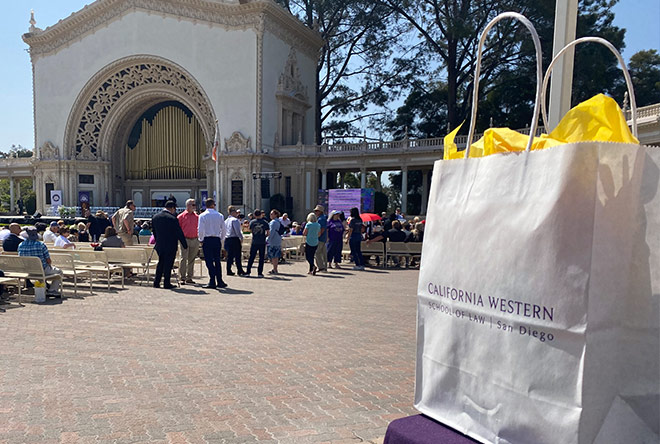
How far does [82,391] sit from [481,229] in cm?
376

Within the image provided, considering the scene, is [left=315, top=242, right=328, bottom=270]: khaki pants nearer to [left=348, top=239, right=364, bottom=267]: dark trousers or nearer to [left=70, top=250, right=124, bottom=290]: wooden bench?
[left=348, top=239, right=364, bottom=267]: dark trousers

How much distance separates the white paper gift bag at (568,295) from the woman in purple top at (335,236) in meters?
11.7

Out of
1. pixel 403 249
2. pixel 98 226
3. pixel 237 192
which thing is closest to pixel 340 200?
pixel 403 249

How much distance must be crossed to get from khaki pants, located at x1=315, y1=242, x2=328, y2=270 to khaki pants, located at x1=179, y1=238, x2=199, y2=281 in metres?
3.66

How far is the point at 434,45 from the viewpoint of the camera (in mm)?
32656

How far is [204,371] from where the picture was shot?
14.8ft

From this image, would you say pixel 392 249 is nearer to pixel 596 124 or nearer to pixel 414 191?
pixel 596 124

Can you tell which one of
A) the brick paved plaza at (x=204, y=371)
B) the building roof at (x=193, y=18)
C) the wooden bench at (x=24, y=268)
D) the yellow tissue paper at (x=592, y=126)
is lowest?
the brick paved plaza at (x=204, y=371)

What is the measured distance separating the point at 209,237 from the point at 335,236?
4901 millimetres

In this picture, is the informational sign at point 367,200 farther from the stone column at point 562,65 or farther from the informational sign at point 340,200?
the stone column at point 562,65

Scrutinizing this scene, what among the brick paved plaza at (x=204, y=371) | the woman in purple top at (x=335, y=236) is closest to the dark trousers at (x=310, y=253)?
the woman in purple top at (x=335, y=236)

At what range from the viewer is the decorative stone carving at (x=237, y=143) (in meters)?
30.4

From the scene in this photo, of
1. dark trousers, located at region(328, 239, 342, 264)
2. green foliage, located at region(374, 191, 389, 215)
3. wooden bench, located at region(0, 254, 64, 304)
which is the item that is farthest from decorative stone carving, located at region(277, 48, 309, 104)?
wooden bench, located at region(0, 254, 64, 304)

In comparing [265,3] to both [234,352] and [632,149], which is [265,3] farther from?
[632,149]
